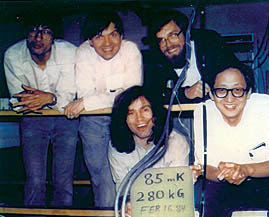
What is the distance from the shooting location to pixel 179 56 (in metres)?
1.54

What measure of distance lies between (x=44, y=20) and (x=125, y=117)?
548 mm

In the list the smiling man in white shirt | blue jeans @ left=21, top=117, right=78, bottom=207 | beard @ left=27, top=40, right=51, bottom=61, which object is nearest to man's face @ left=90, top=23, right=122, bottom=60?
the smiling man in white shirt

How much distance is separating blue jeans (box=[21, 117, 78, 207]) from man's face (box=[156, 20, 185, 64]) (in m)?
0.51

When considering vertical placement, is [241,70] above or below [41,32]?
below

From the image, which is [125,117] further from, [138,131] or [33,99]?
[33,99]

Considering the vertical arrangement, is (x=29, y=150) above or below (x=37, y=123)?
below

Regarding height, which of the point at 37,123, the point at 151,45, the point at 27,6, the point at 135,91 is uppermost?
the point at 27,6

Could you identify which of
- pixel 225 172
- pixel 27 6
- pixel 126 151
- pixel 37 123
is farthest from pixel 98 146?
pixel 27 6

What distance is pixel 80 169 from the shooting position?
1651 millimetres

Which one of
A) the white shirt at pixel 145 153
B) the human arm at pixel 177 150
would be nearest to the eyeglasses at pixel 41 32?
the white shirt at pixel 145 153

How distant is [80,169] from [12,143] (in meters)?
0.33

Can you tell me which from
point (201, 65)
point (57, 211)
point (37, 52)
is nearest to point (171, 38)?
point (201, 65)

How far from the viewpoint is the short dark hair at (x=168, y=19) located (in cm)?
151

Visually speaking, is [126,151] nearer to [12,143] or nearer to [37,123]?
[37,123]
